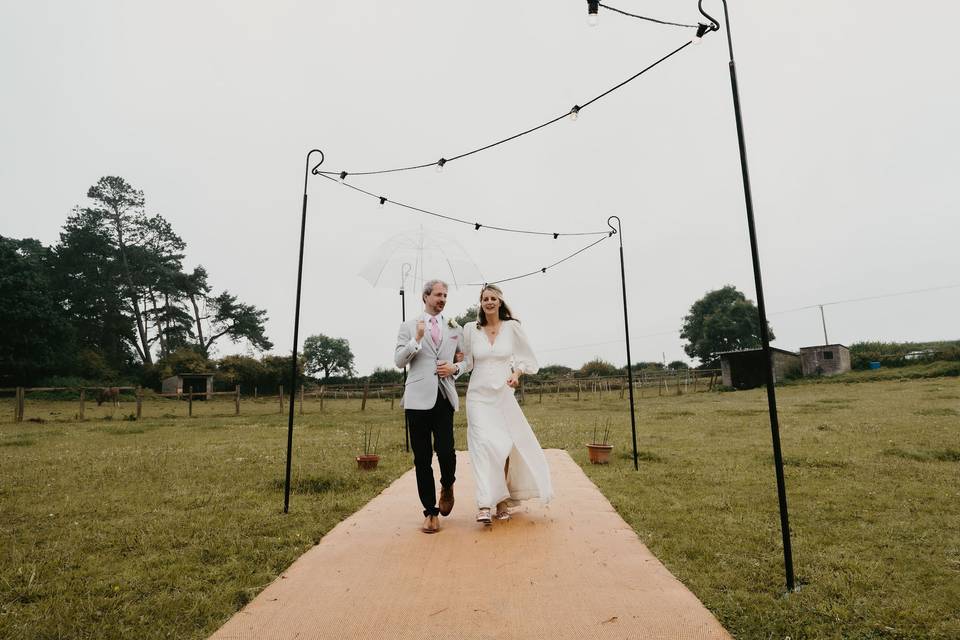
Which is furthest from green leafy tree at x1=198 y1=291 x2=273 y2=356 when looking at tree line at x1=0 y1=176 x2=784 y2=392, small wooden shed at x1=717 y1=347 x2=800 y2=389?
small wooden shed at x1=717 y1=347 x2=800 y2=389

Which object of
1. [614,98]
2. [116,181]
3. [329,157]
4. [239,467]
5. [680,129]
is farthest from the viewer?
[116,181]

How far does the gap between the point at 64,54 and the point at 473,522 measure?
1258cm

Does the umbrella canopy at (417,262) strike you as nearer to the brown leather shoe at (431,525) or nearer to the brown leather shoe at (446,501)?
the brown leather shoe at (446,501)

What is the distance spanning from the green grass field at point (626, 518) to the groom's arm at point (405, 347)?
1312 mm

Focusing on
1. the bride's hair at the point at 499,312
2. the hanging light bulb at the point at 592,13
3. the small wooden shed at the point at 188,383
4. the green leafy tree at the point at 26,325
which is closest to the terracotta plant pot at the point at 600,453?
Result: the bride's hair at the point at 499,312

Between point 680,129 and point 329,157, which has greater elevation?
point 680,129

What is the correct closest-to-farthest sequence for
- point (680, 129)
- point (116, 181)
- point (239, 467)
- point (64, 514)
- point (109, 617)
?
point (109, 617)
point (64, 514)
point (239, 467)
point (680, 129)
point (116, 181)

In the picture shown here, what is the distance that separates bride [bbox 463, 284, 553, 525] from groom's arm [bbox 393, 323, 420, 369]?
1.53 ft

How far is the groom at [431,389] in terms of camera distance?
389 centimetres

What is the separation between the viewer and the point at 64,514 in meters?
4.80

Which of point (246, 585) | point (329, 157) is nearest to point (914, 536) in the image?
point (246, 585)

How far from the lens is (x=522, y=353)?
442cm

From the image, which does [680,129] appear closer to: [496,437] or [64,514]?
[496,437]

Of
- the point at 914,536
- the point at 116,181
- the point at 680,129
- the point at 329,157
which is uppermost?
the point at 116,181
